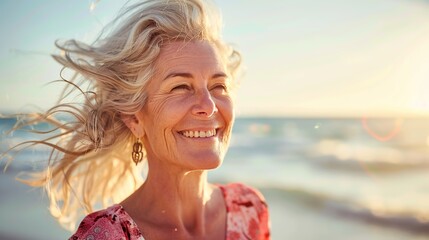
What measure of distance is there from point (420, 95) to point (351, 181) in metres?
1.91

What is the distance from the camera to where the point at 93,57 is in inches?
128

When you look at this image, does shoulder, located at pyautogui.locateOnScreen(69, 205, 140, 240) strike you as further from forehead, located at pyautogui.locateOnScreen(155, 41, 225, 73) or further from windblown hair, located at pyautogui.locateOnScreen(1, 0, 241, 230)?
forehead, located at pyautogui.locateOnScreen(155, 41, 225, 73)

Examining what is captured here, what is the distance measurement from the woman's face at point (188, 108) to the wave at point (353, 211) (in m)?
4.78

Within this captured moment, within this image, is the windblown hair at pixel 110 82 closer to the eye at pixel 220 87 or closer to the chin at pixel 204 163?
the eye at pixel 220 87

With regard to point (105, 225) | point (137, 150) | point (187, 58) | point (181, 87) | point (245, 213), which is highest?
point (187, 58)

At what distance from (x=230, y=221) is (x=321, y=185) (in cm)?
623

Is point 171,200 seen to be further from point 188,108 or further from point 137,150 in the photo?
point 188,108

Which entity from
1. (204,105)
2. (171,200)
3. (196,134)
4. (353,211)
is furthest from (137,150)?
(353,211)

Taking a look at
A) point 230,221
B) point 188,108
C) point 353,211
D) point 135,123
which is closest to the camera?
point 188,108

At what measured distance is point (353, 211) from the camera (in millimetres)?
7797

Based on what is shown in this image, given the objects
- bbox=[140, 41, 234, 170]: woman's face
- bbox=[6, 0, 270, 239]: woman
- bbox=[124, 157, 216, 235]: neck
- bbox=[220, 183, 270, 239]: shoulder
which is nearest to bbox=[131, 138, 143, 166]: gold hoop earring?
bbox=[6, 0, 270, 239]: woman

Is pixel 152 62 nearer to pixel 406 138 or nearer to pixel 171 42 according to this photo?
pixel 171 42

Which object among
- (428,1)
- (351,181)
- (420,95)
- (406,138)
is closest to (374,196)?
(351,181)

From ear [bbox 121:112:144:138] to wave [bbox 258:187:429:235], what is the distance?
490 centimetres
